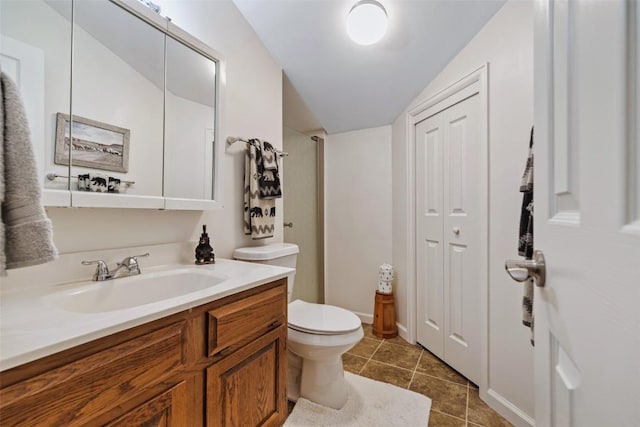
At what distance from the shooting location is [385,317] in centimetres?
228

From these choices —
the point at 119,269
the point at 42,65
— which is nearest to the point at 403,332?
the point at 119,269

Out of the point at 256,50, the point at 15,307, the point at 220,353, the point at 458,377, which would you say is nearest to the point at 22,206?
the point at 15,307

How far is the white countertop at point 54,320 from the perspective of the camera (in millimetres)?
519

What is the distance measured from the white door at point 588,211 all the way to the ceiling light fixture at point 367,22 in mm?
1181

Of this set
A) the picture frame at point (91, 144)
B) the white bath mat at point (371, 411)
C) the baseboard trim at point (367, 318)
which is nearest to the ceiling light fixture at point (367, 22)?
the picture frame at point (91, 144)

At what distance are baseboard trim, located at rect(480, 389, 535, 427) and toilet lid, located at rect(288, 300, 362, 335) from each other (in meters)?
0.79

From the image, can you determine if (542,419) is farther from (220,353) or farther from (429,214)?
(429,214)

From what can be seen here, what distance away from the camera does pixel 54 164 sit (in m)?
0.92

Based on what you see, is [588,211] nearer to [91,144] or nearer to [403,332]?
[91,144]

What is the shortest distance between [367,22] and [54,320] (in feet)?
5.95

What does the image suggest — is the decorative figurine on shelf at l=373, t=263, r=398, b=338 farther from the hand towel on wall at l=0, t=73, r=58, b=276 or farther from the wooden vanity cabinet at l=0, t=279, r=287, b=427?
the hand towel on wall at l=0, t=73, r=58, b=276

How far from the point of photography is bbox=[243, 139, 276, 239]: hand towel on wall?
1.61 m

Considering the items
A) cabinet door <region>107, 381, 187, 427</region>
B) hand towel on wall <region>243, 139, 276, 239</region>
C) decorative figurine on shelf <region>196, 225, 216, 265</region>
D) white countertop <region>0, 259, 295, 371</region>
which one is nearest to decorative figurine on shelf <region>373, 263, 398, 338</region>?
hand towel on wall <region>243, 139, 276, 239</region>

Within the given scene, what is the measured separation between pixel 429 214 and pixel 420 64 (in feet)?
3.36
